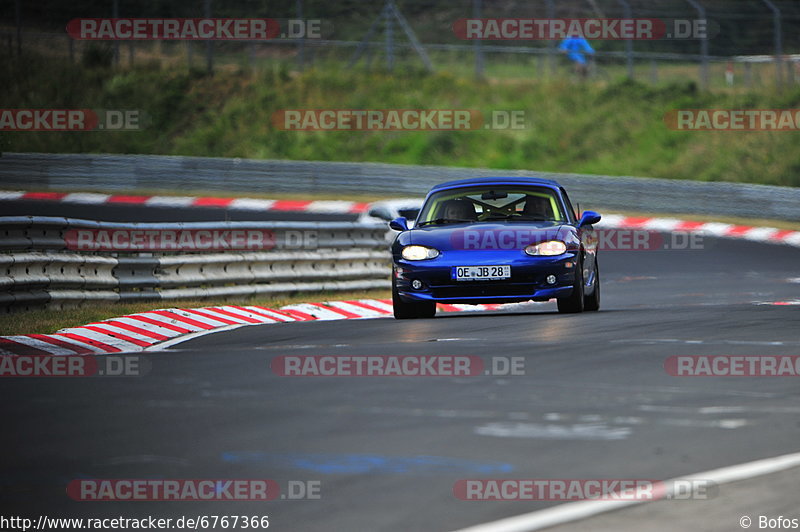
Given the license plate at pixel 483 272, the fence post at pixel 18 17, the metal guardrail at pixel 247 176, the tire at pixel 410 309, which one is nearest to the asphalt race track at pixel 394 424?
the license plate at pixel 483 272

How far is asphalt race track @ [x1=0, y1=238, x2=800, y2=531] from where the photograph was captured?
6027 mm

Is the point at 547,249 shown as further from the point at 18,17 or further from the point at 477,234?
the point at 18,17

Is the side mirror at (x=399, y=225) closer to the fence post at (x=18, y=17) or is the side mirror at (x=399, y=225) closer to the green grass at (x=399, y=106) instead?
the green grass at (x=399, y=106)

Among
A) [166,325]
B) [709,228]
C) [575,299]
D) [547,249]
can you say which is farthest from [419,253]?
[709,228]

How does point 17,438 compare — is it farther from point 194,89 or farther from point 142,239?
point 194,89

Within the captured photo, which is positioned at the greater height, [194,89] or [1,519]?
[194,89]

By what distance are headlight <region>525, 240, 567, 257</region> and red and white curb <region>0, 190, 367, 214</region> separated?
63.2 ft

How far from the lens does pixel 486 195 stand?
14734 millimetres

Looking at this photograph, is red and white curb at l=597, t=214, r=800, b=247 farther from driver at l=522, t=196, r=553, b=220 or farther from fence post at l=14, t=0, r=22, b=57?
fence post at l=14, t=0, r=22, b=57

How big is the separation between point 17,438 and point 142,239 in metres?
8.75

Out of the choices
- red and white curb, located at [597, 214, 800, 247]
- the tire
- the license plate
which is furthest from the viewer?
red and white curb, located at [597, 214, 800, 247]

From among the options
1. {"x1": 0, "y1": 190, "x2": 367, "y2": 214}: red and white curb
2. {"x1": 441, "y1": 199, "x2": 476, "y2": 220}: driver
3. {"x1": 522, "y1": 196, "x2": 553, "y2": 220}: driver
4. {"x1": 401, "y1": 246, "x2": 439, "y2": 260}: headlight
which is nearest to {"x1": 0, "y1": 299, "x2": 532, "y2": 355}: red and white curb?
{"x1": 401, "y1": 246, "x2": 439, "y2": 260}: headlight

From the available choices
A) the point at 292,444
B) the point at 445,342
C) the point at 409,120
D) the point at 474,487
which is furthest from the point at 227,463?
the point at 409,120

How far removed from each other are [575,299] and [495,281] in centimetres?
97
